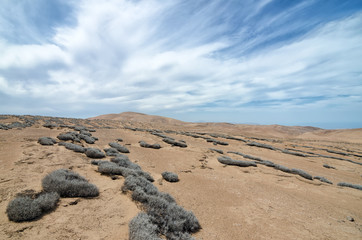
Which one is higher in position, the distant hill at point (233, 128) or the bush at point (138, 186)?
the distant hill at point (233, 128)

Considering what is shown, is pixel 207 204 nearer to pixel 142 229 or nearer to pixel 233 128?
pixel 142 229

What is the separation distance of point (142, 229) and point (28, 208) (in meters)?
2.31

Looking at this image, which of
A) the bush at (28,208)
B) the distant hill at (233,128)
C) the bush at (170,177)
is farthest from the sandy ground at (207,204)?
the distant hill at (233,128)

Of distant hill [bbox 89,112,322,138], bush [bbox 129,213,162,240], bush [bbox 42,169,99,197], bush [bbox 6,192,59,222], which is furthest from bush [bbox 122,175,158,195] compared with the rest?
distant hill [bbox 89,112,322,138]

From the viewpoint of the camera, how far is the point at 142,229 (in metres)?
3.18

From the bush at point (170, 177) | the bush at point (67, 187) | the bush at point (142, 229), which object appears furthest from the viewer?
the bush at point (170, 177)

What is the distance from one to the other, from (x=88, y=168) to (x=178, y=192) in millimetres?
3938

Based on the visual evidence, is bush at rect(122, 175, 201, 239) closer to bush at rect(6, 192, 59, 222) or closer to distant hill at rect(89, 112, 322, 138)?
bush at rect(6, 192, 59, 222)

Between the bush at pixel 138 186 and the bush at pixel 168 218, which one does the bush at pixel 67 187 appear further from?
the bush at pixel 168 218

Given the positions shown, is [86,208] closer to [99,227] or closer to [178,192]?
[99,227]

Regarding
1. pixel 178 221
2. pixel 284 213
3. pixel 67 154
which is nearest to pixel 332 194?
pixel 284 213

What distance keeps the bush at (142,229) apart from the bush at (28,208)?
73.5 inches

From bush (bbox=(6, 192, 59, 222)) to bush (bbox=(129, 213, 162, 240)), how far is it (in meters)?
1.87

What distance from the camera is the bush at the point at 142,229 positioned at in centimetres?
301
